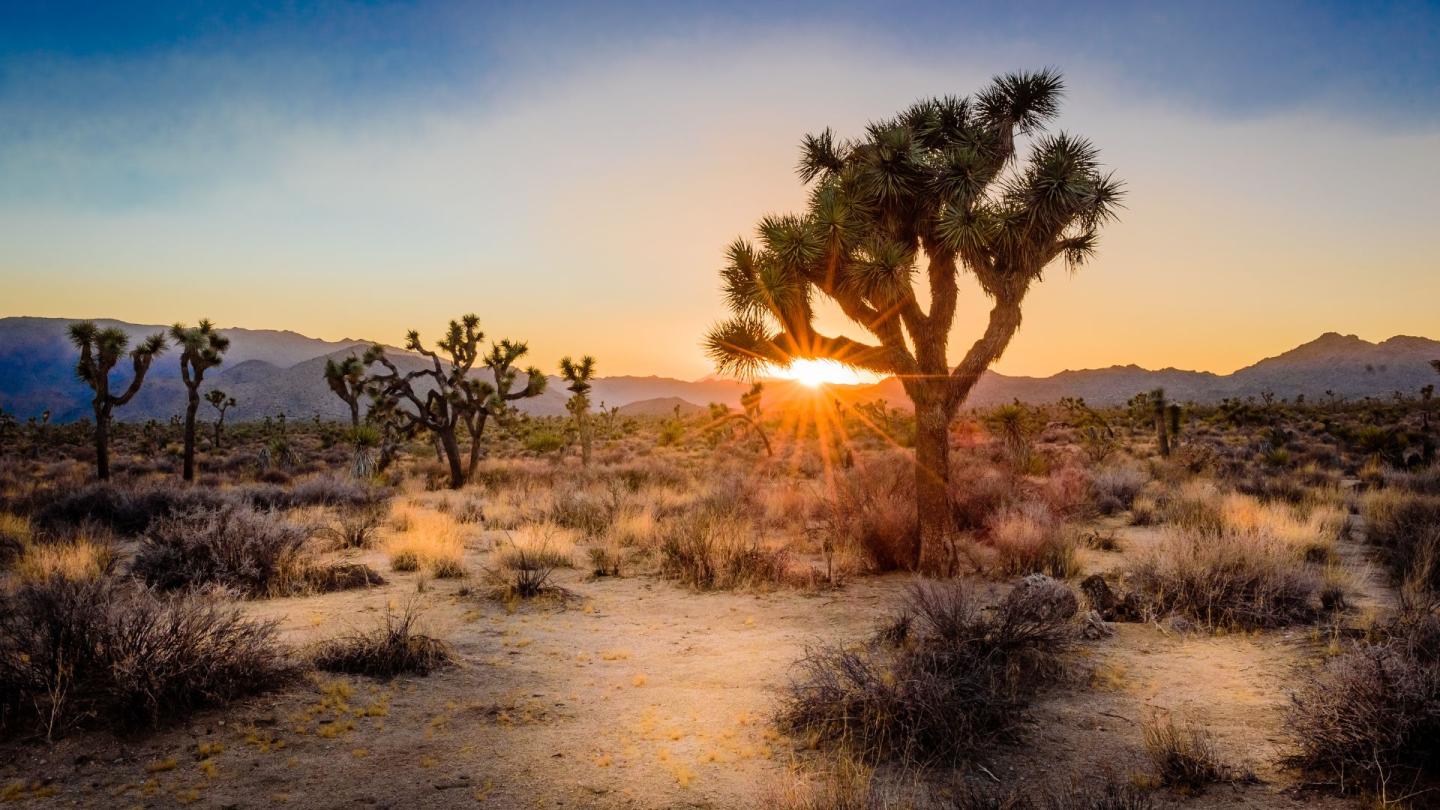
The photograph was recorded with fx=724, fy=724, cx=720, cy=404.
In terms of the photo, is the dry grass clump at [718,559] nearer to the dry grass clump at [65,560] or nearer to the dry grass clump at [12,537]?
the dry grass clump at [65,560]

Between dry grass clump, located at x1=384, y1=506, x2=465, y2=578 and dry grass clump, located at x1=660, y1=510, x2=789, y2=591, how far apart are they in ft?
10.3

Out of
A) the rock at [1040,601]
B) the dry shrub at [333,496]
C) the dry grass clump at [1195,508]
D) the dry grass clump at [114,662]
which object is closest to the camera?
the dry grass clump at [114,662]

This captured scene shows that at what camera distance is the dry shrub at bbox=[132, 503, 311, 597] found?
8.77 meters

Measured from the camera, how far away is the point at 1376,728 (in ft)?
13.7

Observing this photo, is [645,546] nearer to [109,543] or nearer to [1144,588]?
[1144,588]

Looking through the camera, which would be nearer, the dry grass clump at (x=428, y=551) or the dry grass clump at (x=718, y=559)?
the dry grass clump at (x=718, y=559)

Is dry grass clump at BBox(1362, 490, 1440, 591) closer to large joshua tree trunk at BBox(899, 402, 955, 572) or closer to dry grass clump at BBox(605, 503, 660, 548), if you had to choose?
large joshua tree trunk at BBox(899, 402, 955, 572)

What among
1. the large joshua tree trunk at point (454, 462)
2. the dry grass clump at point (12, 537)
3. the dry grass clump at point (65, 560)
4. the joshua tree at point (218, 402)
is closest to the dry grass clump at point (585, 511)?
the dry grass clump at point (65, 560)

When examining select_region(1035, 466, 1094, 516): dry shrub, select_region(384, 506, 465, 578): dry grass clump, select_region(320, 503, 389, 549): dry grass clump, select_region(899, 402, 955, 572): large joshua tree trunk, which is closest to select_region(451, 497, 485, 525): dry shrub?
select_region(320, 503, 389, 549): dry grass clump

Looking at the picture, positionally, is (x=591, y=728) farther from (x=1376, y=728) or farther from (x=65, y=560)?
(x=65, y=560)

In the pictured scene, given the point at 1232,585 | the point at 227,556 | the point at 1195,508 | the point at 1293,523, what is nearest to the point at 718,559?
the point at 1232,585

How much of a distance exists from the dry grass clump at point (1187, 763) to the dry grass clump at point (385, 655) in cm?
568

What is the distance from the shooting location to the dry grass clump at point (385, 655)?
6.33 meters

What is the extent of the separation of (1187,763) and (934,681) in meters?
1.51
